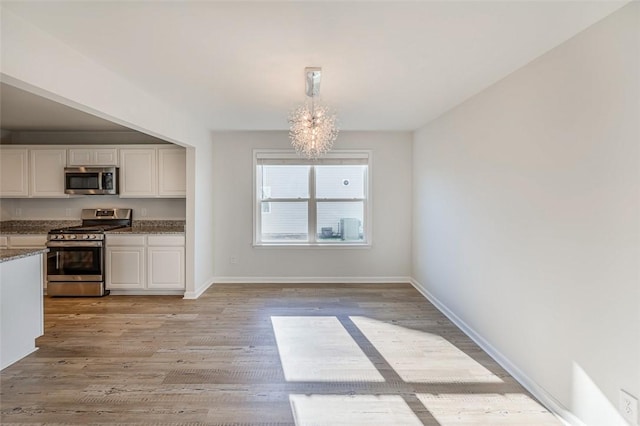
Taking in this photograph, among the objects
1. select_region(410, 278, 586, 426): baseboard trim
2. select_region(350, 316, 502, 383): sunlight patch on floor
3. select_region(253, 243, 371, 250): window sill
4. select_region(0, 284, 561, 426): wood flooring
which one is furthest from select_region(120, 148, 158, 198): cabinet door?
select_region(410, 278, 586, 426): baseboard trim

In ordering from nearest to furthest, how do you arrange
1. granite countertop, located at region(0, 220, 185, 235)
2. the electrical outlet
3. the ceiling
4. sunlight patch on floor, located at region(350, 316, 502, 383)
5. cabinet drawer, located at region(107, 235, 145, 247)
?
the electrical outlet < the ceiling < sunlight patch on floor, located at region(350, 316, 502, 383) < cabinet drawer, located at region(107, 235, 145, 247) < granite countertop, located at region(0, 220, 185, 235)

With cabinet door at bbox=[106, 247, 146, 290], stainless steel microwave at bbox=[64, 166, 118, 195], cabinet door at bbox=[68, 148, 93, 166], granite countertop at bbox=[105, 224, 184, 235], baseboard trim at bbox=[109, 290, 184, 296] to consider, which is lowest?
baseboard trim at bbox=[109, 290, 184, 296]

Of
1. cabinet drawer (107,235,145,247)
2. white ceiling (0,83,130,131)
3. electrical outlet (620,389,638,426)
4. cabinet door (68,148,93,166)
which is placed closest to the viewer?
electrical outlet (620,389,638,426)

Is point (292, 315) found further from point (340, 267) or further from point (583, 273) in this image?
point (583, 273)

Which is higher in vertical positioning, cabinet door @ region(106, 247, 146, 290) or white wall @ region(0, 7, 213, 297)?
white wall @ region(0, 7, 213, 297)

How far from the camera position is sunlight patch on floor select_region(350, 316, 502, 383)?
2.69m

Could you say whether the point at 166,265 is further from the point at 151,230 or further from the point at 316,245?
→ the point at 316,245

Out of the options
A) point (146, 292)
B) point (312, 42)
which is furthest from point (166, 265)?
point (312, 42)

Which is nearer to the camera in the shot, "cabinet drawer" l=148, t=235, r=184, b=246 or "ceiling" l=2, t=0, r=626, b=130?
"ceiling" l=2, t=0, r=626, b=130

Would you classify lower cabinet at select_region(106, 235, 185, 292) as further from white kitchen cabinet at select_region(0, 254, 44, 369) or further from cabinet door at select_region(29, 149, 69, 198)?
white kitchen cabinet at select_region(0, 254, 44, 369)

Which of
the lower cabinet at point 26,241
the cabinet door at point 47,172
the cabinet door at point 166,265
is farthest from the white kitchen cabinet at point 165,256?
the cabinet door at point 47,172

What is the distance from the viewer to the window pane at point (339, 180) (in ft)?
18.1

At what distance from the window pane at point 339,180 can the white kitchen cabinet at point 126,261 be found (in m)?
2.82

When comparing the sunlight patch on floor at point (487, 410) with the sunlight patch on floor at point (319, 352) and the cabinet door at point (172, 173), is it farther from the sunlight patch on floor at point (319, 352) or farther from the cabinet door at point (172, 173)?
the cabinet door at point (172, 173)
